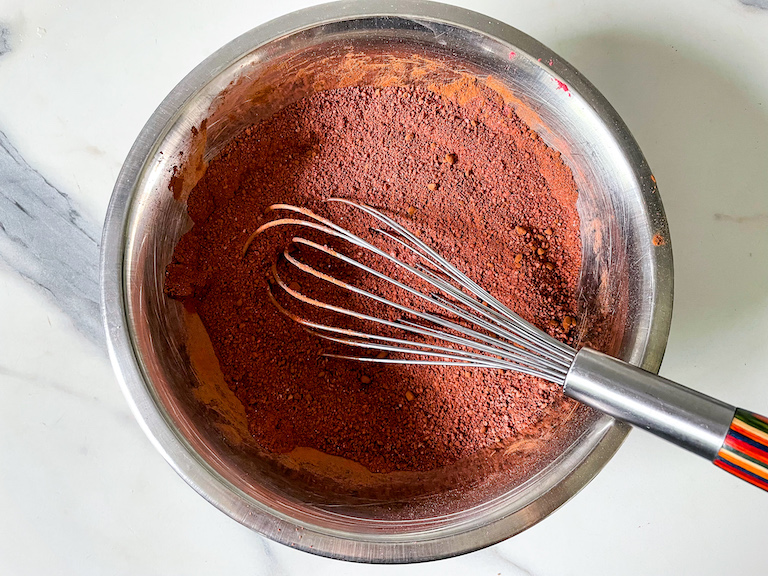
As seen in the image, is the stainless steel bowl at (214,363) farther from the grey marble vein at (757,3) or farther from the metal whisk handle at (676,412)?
the grey marble vein at (757,3)

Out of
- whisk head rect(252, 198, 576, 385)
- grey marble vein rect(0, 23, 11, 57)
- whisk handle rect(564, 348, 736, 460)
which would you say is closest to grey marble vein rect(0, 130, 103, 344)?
grey marble vein rect(0, 23, 11, 57)

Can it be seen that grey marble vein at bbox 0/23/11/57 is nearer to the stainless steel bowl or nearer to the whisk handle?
the stainless steel bowl

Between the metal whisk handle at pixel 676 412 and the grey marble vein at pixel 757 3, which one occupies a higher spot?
the grey marble vein at pixel 757 3

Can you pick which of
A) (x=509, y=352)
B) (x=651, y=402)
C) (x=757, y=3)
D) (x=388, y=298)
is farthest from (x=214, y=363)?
(x=757, y=3)

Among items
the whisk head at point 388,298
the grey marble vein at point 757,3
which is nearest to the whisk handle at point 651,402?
the whisk head at point 388,298

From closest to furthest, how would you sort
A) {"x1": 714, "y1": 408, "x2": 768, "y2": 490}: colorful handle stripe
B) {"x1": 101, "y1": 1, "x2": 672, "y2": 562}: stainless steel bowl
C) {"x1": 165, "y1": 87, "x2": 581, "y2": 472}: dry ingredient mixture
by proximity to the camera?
{"x1": 714, "y1": 408, "x2": 768, "y2": 490}: colorful handle stripe < {"x1": 101, "y1": 1, "x2": 672, "y2": 562}: stainless steel bowl < {"x1": 165, "y1": 87, "x2": 581, "y2": 472}: dry ingredient mixture

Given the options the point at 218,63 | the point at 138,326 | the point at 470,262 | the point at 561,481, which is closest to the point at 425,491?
the point at 561,481
